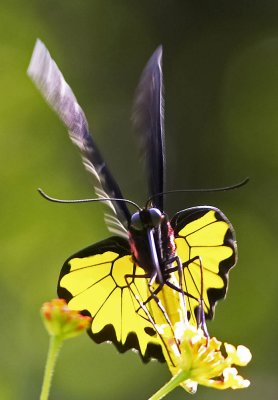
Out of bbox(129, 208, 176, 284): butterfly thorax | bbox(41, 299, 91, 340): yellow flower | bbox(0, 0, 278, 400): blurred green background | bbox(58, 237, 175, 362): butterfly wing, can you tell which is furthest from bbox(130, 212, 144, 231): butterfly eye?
bbox(0, 0, 278, 400): blurred green background

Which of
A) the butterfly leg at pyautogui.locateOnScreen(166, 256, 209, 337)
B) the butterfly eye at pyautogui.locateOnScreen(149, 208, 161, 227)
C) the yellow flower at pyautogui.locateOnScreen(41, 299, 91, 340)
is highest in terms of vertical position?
the butterfly eye at pyautogui.locateOnScreen(149, 208, 161, 227)

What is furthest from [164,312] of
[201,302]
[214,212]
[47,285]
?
[47,285]

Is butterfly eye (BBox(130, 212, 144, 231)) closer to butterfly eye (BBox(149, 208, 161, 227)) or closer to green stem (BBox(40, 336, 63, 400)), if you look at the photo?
butterfly eye (BBox(149, 208, 161, 227))

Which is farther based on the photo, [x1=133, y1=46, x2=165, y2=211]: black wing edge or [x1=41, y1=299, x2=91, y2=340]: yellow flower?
[x1=133, y1=46, x2=165, y2=211]: black wing edge

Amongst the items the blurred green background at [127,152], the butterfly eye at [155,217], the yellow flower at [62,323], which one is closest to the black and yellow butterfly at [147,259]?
the butterfly eye at [155,217]

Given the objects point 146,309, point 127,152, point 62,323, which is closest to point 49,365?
point 62,323
